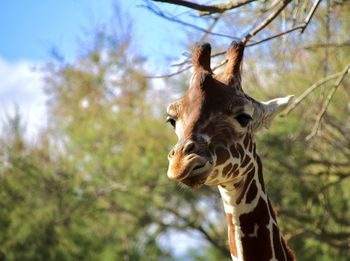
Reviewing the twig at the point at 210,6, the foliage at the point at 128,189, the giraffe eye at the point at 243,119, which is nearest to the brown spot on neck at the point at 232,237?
the giraffe eye at the point at 243,119

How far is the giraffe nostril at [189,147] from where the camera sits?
4855mm

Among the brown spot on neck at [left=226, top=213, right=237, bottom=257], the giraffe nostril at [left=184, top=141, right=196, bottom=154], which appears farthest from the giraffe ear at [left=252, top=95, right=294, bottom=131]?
the giraffe nostril at [left=184, top=141, right=196, bottom=154]

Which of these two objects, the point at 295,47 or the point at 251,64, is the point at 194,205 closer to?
the point at 251,64

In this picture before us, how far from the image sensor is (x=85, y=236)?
2009cm

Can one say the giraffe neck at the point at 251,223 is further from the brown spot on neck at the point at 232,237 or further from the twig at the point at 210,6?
the twig at the point at 210,6

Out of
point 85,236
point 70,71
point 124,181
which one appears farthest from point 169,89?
point 70,71

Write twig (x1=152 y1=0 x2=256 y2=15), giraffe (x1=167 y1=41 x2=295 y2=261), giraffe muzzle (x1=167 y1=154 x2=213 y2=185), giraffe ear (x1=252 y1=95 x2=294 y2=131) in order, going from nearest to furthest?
giraffe muzzle (x1=167 y1=154 x2=213 y2=185), giraffe (x1=167 y1=41 x2=295 y2=261), giraffe ear (x1=252 y1=95 x2=294 y2=131), twig (x1=152 y1=0 x2=256 y2=15)

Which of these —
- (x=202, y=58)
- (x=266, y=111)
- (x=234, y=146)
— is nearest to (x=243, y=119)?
(x=234, y=146)

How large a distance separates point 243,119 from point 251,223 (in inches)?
27.7

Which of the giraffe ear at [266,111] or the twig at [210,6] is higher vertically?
the twig at [210,6]

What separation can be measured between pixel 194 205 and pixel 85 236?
3696 mm

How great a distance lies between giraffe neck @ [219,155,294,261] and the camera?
5.43 m

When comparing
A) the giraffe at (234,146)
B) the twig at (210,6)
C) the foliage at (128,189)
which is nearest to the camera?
the giraffe at (234,146)

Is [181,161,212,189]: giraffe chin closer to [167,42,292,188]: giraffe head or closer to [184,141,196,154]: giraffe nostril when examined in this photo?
[167,42,292,188]: giraffe head
